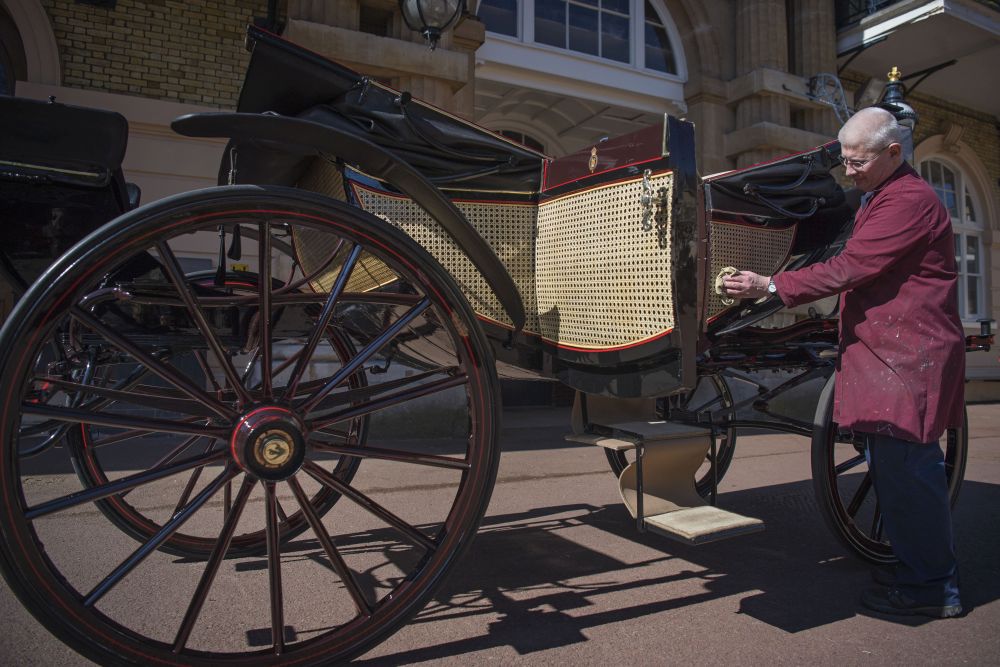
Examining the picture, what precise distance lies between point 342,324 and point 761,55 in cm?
948

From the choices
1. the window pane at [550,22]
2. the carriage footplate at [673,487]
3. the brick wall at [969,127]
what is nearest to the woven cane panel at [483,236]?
the carriage footplate at [673,487]

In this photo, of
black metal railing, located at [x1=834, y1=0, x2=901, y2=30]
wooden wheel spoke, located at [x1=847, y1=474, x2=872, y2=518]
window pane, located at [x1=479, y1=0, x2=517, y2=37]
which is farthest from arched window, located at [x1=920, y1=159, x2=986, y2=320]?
wooden wheel spoke, located at [x1=847, y1=474, x2=872, y2=518]

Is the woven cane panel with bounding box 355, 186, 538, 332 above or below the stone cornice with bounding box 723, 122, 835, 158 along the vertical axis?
below

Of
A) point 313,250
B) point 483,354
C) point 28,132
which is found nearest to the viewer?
point 483,354

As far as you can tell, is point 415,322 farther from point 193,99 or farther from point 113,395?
point 193,99

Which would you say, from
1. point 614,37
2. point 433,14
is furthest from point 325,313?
point 614,37

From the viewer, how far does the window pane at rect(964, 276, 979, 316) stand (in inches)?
554

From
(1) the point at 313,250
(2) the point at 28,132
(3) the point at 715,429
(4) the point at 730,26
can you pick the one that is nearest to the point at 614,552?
(3) the point at 715,429

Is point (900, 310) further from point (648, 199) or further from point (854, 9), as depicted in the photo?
point (854, 9)

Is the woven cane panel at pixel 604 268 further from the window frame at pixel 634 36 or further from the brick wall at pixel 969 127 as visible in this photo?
the brick wall at pixel 969 127

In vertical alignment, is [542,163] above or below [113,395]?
above

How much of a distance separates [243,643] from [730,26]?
11.0 metres

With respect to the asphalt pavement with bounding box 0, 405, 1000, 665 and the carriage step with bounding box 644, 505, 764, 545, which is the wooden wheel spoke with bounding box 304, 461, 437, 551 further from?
the carriage step with bounding box 644, 505, 764, 545

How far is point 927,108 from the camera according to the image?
13.0m
